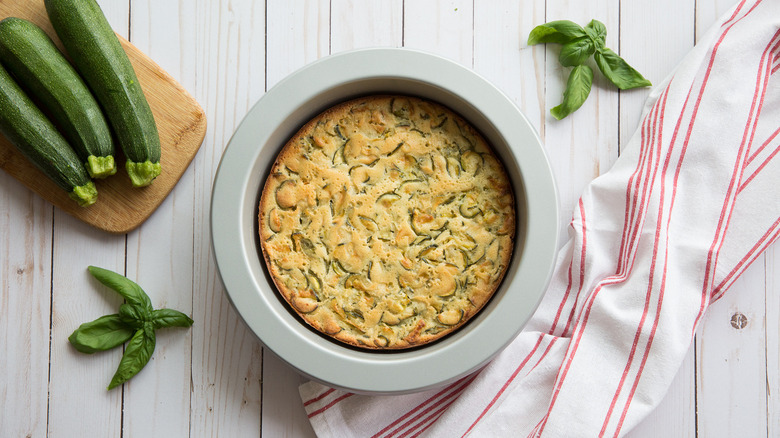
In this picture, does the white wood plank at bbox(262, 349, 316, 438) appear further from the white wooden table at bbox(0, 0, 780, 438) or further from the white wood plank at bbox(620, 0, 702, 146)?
the white wood plank at bbox(620, 0, 702, 146)

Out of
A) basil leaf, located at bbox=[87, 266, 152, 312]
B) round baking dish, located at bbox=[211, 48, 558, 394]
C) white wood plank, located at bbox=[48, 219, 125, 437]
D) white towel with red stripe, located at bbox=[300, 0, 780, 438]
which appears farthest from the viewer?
white wood plank, located at bbox=[48, 219, 125, 437]

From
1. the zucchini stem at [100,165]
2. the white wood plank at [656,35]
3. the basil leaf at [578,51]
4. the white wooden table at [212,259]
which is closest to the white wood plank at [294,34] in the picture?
the white wooden table at [212,259]

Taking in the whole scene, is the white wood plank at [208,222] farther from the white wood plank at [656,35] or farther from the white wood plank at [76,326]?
the white wood plank at [656,35]

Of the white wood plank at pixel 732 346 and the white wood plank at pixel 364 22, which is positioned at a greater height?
the white wood plank at pixel 364 22

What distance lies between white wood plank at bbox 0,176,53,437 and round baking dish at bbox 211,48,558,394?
1.02m

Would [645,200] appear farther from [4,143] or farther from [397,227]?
[4,143]

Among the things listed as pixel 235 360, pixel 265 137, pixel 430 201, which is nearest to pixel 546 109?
pixel 430 201

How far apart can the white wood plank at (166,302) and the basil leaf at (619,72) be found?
1.79 metres

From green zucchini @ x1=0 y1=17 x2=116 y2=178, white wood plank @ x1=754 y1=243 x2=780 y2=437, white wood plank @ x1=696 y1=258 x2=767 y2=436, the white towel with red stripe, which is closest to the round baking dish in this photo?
the white towel with red stripe

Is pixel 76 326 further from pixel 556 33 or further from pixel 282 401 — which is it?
pixel 556 33

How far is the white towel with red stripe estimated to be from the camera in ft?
7.17

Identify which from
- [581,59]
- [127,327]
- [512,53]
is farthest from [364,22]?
[127,327]

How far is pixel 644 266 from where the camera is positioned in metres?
2.22

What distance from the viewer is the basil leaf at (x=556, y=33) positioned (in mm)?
2383
